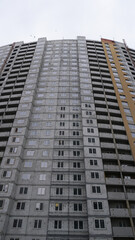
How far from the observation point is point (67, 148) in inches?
1453

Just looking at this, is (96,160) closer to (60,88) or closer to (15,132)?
(15,132)

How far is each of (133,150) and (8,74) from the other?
4240 centimetres

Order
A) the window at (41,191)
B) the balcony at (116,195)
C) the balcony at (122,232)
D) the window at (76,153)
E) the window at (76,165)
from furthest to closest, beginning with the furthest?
1. the window at (76,153)
2. the window at (76,165)
3. the window at (41,191)
4. the balcony at (116,195)
5. the balcony at (122,232)

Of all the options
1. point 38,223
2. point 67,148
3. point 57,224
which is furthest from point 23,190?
point 67,148

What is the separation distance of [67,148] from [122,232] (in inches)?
672

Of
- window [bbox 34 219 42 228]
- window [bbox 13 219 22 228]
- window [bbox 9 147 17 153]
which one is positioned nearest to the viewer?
window [bbox 13 219 22 228]

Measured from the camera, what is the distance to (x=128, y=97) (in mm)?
46344

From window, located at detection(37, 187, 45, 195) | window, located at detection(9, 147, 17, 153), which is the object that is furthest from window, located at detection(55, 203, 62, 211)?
window, located at detection(9, 147, 17, 153)

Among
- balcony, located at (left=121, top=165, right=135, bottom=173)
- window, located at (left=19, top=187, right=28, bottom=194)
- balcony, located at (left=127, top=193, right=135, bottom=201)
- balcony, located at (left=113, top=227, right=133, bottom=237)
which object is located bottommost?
balcony, located at (left=113, top=227, right=133, bottom=237)

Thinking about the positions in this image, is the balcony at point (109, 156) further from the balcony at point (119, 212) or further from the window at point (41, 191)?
the window at point (41, 191)

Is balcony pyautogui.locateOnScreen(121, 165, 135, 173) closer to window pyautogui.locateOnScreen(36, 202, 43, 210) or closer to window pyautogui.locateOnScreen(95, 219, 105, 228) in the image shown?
window pyautogui.locateOnScreen(95, 219, 105, 228)

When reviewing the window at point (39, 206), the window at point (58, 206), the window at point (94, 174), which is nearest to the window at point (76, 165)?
the window at point (94, 174)

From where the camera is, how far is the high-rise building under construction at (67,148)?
91.7ft

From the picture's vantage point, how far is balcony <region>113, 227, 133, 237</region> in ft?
84.6
